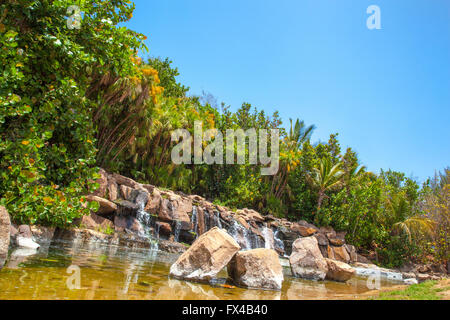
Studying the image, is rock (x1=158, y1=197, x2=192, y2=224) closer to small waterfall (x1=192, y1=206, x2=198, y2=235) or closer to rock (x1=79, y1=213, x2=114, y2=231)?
small waterfall (x1=192, y1=206, x2=198, y2=235)

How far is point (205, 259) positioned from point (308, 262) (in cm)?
445

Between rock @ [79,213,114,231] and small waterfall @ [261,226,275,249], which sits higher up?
rock @ [79,213,114,231]

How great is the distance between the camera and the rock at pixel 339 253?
68.0ft

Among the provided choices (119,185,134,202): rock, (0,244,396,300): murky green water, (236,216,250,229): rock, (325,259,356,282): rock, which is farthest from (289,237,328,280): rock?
(236,216,250,229): rock

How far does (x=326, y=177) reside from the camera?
25141mm

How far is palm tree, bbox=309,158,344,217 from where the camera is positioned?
991 inches

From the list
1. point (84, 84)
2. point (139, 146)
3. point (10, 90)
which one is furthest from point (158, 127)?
point (10, 90)

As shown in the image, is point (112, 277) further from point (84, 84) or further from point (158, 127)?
point (158, 127)

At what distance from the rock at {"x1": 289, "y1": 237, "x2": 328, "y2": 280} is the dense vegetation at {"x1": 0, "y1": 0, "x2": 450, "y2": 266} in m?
5.98

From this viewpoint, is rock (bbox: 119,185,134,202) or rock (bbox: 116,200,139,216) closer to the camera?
rock (bbox: 116,200,139,216)

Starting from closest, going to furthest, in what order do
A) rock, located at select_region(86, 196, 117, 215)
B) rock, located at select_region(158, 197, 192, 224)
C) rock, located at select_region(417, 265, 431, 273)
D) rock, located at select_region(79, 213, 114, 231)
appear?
rock, located at select_region(79, 213, 114, 231) → rock, located at select_region(86, 196, 117, 215) → rock, located at select_region(158, 197, 192, 224) → rock, located at select_region(417, 265, 431, 273)

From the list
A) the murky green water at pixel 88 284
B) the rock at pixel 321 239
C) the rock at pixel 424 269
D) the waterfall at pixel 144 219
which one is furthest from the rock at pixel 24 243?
the rock at pixel 424 269
